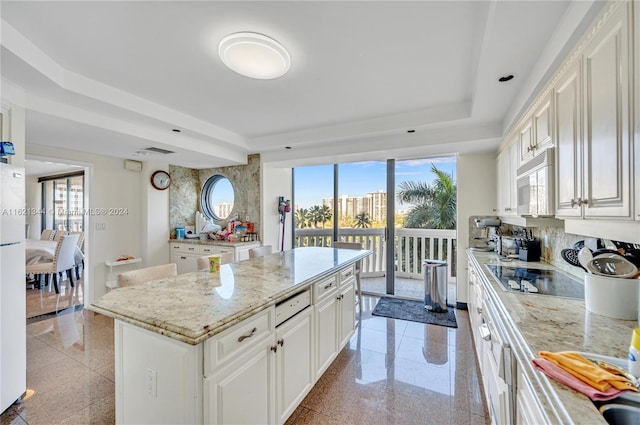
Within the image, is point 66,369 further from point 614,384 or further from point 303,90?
point 614,384

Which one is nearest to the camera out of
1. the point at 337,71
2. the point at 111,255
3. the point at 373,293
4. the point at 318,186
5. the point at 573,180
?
the point at 573,180

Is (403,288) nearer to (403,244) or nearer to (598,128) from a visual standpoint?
(403,244)

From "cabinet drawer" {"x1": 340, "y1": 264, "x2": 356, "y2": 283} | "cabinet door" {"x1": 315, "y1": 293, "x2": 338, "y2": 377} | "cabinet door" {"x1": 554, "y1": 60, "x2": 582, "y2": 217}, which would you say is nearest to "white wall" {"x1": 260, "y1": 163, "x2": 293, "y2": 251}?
"cabinet drawer" {"x1": 340, "y1": 264, "x2": 356, "y2": 283}

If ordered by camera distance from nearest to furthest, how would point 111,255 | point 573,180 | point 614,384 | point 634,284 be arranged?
point 614,384 < point 634,284 < point 573,180 < point 111,255

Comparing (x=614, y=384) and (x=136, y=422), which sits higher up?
(x=614, y=384)

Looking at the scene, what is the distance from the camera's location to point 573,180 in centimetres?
133

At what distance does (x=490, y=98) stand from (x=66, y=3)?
2.95 meters

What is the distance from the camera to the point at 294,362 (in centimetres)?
168

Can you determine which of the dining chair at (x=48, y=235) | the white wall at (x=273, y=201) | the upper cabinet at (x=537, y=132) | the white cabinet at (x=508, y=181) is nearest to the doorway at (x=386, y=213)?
the white wall at (x=273, y=201)

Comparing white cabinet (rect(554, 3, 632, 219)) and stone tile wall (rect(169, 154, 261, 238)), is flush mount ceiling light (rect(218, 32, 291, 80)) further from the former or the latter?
stone tile wall (rect(169, 154, 261, 238))

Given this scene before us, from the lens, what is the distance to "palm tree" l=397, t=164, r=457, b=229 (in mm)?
4328

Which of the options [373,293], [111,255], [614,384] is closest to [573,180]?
[614,384]

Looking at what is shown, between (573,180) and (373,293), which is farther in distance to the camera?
(373,293)

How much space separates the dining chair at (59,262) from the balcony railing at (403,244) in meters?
3.66
